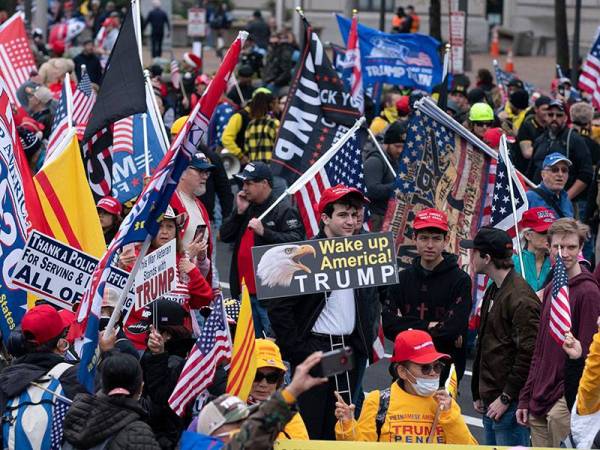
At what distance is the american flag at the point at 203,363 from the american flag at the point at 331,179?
3.38 m

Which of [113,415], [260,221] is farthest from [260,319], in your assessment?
[113,415]

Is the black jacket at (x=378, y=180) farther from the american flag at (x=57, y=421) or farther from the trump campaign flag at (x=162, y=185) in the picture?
the american flag at (x=57, y=421)

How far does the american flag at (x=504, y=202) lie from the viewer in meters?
10.1

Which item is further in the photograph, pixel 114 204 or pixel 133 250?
pixel 114 204

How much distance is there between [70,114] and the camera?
40.8 feet

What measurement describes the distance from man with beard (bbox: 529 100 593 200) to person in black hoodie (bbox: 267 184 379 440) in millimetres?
5630

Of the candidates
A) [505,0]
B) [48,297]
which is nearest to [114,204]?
[48,297]

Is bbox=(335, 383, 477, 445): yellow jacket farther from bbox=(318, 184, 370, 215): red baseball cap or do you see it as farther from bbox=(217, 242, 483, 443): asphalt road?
bbox=(217, 242, 483, 443): asphalt road

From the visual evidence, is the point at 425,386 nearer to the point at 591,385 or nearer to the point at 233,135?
the point at 591,385

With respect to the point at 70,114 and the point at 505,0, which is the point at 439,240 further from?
the point at 505,0

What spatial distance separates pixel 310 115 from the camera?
12453 mm

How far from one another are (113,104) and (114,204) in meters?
1.56

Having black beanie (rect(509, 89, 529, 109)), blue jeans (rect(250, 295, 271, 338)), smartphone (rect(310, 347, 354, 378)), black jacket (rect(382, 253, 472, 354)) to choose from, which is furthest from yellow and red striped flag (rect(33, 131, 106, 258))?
black beanie (rect(509, 89, 529, 109))

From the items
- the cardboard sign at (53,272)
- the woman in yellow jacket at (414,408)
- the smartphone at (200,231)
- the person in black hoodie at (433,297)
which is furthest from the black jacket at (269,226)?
the woman in yellow jacket at (414,408)
